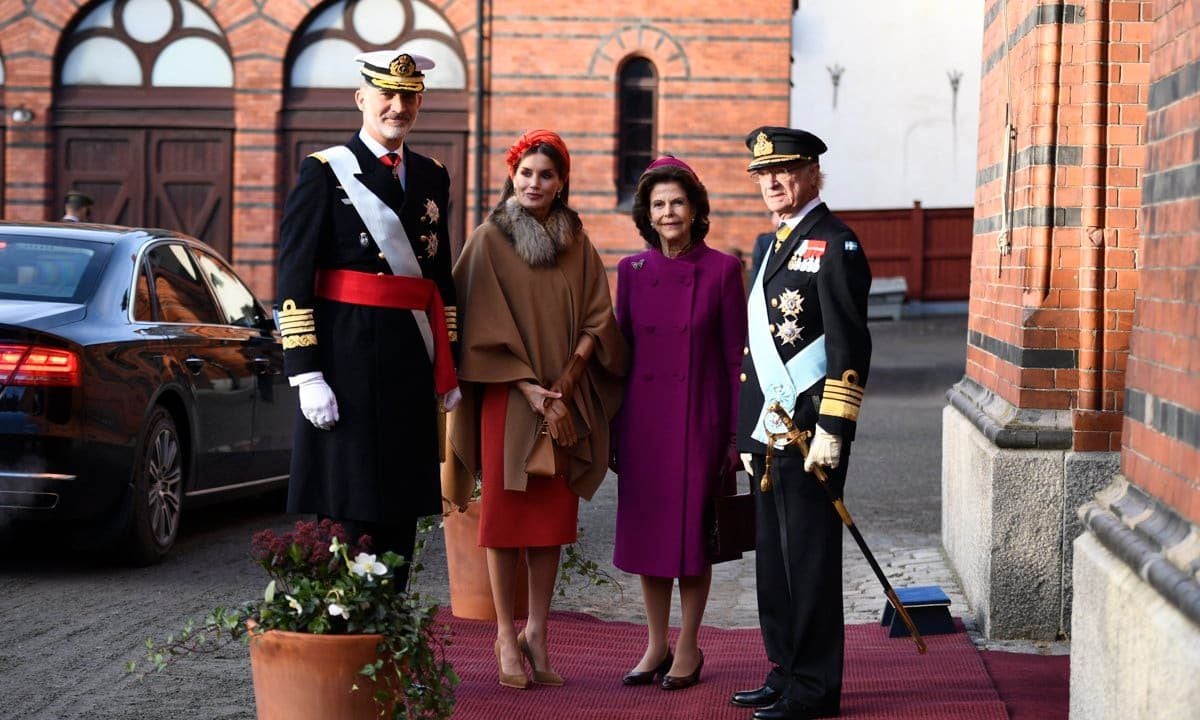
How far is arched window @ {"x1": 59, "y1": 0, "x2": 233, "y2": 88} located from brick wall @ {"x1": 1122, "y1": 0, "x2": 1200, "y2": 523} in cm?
2119

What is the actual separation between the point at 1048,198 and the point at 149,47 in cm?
1962

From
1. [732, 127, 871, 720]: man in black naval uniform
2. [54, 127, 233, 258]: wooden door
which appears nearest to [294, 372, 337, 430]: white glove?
[732, 127, 871, 720]: man in black naval uniform

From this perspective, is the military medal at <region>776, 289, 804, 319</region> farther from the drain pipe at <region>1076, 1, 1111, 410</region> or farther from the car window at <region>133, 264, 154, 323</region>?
the car window at <region>133, 264, 154, 323</region>

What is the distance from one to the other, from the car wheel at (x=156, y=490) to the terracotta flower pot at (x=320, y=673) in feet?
11.7

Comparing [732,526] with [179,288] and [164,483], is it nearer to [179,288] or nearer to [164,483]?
[164,483]

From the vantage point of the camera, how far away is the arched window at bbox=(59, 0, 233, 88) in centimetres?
2394

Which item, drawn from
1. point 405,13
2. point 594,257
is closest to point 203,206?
point 405,13

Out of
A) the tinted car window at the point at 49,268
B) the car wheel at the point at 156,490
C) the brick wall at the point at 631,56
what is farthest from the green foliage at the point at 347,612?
the brick wall at the point at 631,56

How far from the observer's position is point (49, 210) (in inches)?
955

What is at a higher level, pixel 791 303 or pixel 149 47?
pixel 149 47

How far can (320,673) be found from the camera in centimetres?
443

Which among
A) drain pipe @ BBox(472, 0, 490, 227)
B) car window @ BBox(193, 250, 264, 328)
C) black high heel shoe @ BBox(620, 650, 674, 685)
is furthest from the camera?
drain pipe @ BBox(472, 0, 490, 227)

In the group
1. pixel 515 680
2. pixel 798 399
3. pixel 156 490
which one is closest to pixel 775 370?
pixel 798 399

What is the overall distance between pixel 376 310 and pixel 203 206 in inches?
779
